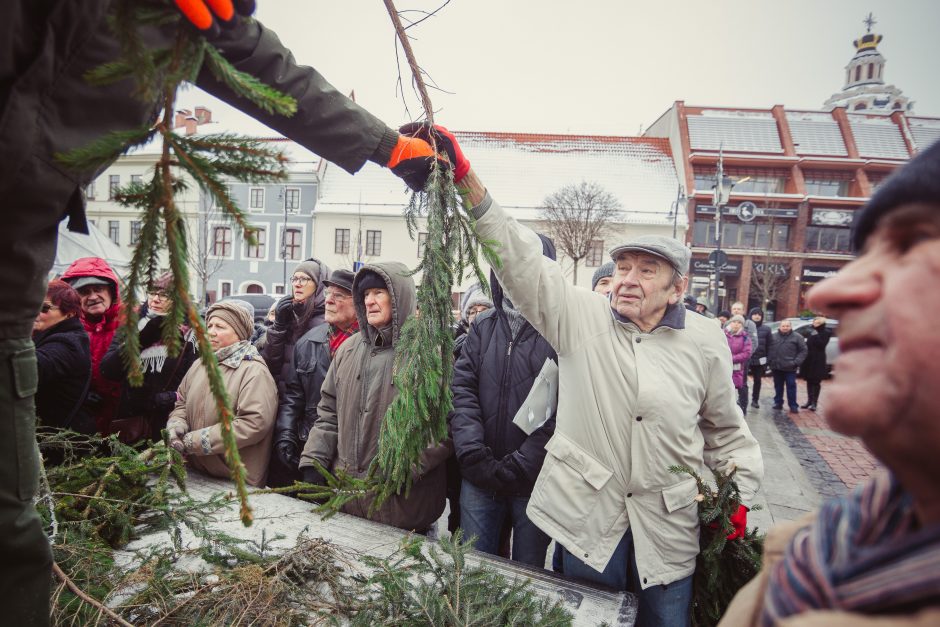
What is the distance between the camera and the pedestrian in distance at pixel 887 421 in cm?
54

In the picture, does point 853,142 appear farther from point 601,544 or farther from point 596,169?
point 601,544

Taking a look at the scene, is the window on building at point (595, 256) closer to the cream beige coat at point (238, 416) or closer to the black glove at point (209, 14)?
the cream beige coat at point (238, 416)

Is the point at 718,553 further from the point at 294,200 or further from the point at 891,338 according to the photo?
the point at 294,200

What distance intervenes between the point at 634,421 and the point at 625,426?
54mm

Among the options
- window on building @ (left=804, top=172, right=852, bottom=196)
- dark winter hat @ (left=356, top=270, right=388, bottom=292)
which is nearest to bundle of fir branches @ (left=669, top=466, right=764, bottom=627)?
dark winter hat @ (left=356, top=270, right=388, bottom=292)

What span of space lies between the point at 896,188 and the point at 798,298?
118ft

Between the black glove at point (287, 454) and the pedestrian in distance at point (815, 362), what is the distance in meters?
10.2

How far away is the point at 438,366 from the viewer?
2113 mm

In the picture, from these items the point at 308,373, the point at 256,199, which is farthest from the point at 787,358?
the point at 256,199

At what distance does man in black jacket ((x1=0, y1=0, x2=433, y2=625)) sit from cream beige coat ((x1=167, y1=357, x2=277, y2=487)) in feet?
6.13

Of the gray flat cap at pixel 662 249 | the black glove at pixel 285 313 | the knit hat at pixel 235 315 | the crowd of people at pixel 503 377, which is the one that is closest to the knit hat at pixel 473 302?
the crowd of people at pixel 503 377

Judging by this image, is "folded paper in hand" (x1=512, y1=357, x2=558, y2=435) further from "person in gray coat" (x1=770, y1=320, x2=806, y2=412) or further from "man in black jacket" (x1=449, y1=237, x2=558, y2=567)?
"person in gray coat" (x1=770, y1=320, x2=806, y2=412)

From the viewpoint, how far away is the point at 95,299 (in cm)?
381

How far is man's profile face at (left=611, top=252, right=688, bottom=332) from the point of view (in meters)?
2.46
